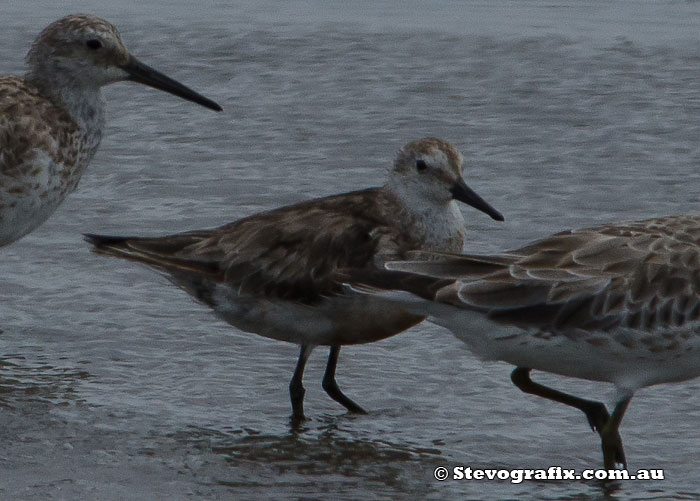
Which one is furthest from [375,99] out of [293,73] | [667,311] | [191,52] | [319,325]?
[667,311]

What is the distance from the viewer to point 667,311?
647cm

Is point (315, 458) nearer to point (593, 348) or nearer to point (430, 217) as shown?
point (593, 348)

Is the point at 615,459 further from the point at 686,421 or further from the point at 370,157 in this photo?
the point at 370,157

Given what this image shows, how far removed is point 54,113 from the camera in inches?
337

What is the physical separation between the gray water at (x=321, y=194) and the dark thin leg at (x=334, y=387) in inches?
3.3

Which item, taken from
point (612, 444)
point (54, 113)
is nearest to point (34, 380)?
point (54, 113)

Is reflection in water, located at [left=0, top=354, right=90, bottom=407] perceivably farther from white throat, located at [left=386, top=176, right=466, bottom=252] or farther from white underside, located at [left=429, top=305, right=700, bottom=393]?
white underside, located at [left=429, top=305, right=700, bottom=393]

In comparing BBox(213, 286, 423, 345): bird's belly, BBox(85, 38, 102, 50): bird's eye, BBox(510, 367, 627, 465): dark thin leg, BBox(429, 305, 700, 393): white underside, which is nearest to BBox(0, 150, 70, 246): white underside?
BBox(85, 38, 102, 50): bird's eye

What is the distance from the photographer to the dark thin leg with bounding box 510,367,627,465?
22.3 ft

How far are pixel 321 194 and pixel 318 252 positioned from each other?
9.43 feet

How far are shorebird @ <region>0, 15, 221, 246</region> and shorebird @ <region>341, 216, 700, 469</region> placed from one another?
2362mm

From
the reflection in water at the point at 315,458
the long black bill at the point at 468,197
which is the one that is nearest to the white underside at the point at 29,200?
the reflection in water at the point at 315,458

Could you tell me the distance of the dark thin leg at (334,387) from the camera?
7.23 metres

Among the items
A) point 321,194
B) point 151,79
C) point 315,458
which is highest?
point 151,79
